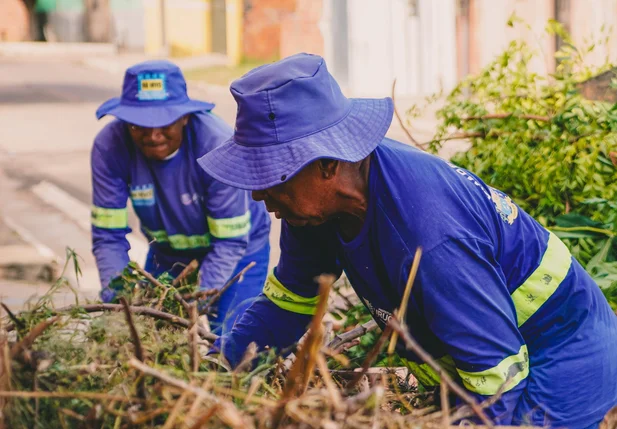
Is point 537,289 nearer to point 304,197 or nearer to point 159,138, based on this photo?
point 304,197

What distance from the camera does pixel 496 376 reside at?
2270 millimetres

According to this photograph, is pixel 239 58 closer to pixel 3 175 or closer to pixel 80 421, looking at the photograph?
pixel 3 175

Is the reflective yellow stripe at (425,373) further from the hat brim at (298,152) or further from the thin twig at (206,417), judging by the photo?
the thin twig at (206,417)

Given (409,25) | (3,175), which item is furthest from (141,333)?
(409,25)

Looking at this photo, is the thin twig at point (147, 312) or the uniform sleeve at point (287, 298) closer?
the thin twig at point (147, 312)

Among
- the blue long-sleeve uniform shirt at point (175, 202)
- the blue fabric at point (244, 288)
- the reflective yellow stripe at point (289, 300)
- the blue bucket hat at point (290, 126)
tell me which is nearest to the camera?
the blue bucket hat at point (290, 126)

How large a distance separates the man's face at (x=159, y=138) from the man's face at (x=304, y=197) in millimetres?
1838

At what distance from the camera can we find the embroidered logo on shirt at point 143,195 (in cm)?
438

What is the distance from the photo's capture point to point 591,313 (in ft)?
8.32

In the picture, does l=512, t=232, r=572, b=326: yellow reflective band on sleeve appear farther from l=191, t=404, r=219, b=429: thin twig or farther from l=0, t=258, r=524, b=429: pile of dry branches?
l=191, t=404, r=219, b=429: thin twig

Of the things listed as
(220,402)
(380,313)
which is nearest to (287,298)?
(380,313)

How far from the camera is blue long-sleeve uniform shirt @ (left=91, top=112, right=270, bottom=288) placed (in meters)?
4.28

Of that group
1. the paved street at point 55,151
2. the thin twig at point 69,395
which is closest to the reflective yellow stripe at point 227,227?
the paved street at point 55,151

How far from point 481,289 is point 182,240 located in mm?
2439
